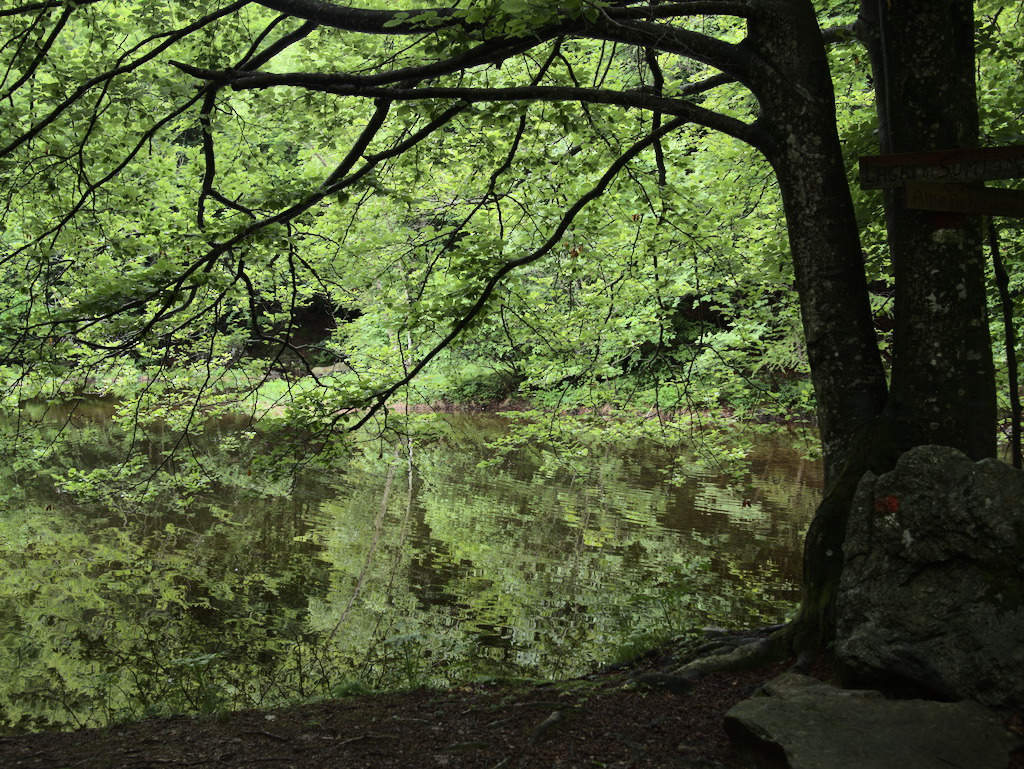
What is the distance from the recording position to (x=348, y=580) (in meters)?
8.32

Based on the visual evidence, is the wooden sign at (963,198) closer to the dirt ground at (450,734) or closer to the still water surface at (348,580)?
the dirt ground at (450,734)

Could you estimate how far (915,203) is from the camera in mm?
3562

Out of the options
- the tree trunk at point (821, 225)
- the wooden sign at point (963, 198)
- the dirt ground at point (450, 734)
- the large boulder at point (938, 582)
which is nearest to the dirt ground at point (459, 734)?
the dirt ground at point (450, 734)

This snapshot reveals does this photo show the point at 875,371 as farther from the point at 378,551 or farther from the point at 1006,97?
the point at 378,551

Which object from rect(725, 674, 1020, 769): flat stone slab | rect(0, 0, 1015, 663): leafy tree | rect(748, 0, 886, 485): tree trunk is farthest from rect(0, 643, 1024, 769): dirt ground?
rect(748, 0, 886, 485): tree trunk

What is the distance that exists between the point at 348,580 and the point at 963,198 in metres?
7.10

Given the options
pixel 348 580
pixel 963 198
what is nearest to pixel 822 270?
pixel 963 198

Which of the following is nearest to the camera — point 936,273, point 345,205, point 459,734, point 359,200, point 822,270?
point 936,273

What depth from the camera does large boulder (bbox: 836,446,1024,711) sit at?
9.69 feet

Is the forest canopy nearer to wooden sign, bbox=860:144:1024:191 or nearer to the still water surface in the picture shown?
wooden sign, bbox=860:144:1024:191

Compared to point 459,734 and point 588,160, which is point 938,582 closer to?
point 459,734

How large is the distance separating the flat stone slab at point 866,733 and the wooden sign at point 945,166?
7.79ft

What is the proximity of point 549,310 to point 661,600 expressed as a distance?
10.8ft

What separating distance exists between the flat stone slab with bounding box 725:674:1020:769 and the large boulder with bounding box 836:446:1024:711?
0.17 m
